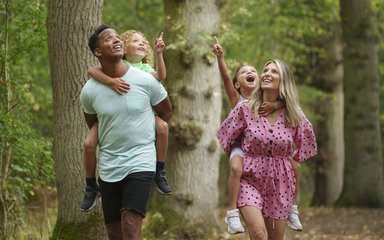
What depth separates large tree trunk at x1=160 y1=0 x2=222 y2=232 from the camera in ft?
42.7

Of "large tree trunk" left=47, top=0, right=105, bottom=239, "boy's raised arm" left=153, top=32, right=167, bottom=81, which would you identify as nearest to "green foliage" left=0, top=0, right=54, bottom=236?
"large tree trunk" left=47, top=0, right=105, bottom=239

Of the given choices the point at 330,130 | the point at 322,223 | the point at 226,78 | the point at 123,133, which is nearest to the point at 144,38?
the point at 226,78

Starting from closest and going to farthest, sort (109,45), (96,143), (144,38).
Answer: (109,45), (96,143), (144,38)

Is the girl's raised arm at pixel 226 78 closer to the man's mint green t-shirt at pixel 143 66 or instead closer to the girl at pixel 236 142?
the girl at pixel 236 142

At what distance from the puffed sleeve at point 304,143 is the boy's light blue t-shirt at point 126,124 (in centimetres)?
150

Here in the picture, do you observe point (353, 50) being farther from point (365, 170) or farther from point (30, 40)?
point (30, 40)

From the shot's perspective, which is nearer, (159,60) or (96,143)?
(96,143)

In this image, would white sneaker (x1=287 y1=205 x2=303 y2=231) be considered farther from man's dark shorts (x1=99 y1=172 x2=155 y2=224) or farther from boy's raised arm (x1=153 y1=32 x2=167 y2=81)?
boy's raised arm (x1=153 y1=32 x2=167 y2=81)

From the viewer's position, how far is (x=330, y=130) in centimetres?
2386

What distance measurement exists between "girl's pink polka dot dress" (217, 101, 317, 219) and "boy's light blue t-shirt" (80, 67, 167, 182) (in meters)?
0.97

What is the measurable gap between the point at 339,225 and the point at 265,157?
9016 millimetres

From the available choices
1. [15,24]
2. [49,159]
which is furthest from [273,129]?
[15,24]

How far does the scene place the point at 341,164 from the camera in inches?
936

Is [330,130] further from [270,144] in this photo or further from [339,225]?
[270,144]
